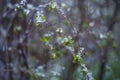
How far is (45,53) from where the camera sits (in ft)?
14.6

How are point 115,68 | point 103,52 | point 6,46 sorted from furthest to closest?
point 115,68 → point 103,52 → point 6,46

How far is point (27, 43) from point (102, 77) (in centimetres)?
149

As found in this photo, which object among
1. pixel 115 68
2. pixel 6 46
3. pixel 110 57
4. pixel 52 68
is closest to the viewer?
pixel 6 46

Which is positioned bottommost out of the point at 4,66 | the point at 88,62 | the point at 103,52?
the point at 4,66

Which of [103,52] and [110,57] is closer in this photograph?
[103,52]

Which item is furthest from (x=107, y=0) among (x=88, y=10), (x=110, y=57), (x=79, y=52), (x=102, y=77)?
(x=79, y=52)

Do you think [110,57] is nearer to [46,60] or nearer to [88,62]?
[88,62]

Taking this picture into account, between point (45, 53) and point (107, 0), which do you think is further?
point (107, 0)

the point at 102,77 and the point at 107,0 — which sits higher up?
the point at 107,0

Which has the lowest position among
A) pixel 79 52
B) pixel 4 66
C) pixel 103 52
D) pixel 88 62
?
pixel 79 52

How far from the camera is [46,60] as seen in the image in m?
4.50

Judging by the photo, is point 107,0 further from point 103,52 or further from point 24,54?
point 24,54

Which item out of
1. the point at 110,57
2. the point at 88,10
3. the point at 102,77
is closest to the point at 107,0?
the point at 88,10

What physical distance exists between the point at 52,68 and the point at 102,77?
94cm
